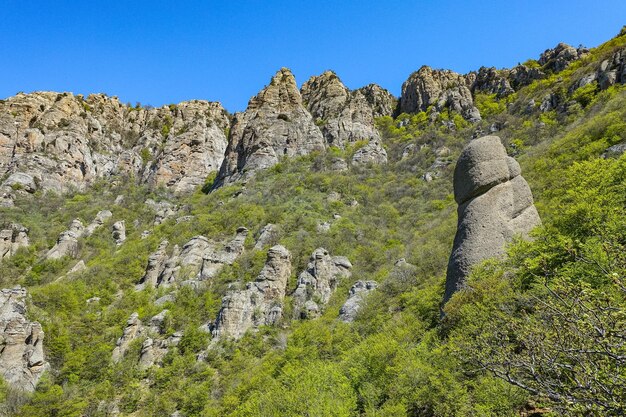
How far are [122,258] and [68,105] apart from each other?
5557 centimetres

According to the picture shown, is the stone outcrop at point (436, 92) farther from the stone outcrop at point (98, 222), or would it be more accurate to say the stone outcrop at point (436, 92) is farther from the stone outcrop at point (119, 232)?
the stone outcrop at point (98, 222)

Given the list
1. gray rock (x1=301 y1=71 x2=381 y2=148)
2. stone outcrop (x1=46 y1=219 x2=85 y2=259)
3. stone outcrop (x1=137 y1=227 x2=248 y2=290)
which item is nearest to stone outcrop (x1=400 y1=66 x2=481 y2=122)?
gray rock (x1=301 y1=71 x2=381 y2=148)

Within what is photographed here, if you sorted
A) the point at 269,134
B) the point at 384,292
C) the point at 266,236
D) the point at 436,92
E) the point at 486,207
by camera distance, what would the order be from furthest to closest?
the point at 436,92, the point at 269,134, the point at 266,236, the point at 384,292, the point at 486,207

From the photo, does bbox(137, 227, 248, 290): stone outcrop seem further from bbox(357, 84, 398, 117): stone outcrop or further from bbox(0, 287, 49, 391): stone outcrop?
bbox(357, 84, 398, 117): stone outcrop

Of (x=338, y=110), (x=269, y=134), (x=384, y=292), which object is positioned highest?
(x=338, y=110)

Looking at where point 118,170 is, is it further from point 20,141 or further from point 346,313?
point 346,313

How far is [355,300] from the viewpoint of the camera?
2838 centimetres

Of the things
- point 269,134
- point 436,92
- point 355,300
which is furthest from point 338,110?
point 355,300

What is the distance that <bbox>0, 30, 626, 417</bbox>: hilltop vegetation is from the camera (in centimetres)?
531

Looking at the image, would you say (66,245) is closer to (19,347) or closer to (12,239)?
(12,239)

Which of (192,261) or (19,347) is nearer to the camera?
(19,347)

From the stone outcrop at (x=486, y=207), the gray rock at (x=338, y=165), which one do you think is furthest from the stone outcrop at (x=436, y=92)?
the stone outcrop at (x=486, y=207)

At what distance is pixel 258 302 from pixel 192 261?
1101 cm

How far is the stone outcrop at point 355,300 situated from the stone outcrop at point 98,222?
42.8 meters
